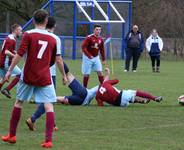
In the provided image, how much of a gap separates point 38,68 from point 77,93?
5.11 m

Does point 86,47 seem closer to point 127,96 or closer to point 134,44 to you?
point 127,96

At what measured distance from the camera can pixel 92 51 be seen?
713 inches

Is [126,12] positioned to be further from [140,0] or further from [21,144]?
[21,144]

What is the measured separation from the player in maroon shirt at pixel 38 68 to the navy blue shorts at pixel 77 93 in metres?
4.61

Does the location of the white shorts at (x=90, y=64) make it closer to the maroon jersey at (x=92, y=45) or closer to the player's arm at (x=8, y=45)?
the maroon jersey at (x=92, y=45)

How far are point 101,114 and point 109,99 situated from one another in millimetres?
1122

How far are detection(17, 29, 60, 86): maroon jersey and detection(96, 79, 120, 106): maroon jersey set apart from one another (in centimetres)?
459

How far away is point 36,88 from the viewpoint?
9289 millimetres

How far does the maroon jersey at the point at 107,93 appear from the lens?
13688 mm

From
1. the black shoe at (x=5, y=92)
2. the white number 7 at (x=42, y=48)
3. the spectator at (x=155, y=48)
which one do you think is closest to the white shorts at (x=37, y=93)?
the white number 7 at (x=42, y=48)

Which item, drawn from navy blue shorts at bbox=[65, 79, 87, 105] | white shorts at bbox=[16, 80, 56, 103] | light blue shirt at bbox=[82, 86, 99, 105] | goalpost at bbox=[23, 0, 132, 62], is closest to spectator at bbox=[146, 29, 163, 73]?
goalpost at bbox=[23, 0, 132, 62]

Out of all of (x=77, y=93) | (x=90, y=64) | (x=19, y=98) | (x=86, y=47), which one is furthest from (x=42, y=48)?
(x=90, y=64)

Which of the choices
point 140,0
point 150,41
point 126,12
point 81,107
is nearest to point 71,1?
point 126,12

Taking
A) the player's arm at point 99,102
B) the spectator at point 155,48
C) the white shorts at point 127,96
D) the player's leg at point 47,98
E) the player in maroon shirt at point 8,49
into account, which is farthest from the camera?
the spectator at point 155,48
